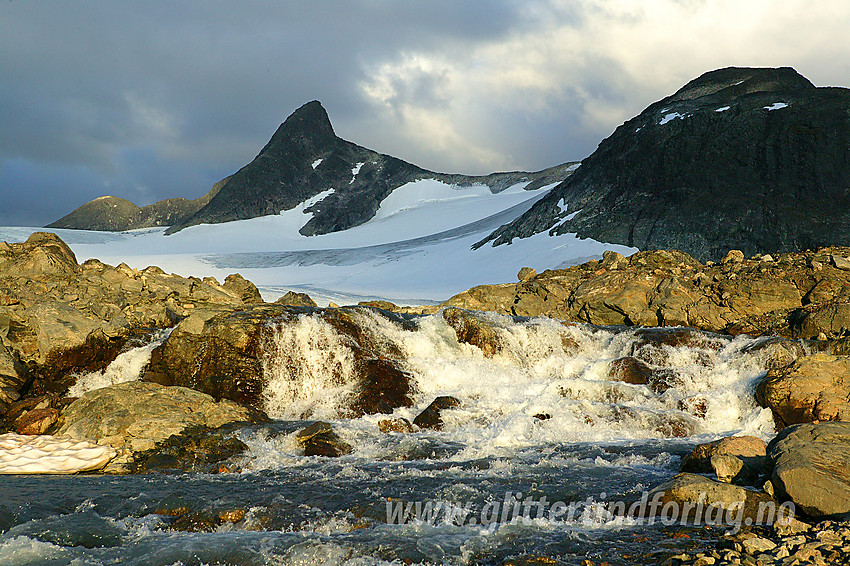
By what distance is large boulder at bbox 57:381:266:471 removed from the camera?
10.7 meters

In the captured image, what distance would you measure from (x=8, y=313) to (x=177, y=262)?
39209 mm

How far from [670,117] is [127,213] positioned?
4108 inches

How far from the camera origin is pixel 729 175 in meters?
36.9

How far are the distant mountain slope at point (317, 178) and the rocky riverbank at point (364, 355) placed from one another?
54229 millimetres

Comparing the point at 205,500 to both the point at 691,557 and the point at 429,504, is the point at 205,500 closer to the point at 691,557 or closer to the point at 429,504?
the point at 429,504

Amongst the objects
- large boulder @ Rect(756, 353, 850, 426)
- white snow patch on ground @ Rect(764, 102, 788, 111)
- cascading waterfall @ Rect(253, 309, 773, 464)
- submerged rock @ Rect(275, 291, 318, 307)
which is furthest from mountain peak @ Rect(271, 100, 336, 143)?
large boulder @ Rect(756, 353, 850, 426)

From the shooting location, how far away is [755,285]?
2150cm

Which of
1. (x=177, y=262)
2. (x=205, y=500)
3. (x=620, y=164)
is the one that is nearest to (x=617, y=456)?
(x=205, y=500)

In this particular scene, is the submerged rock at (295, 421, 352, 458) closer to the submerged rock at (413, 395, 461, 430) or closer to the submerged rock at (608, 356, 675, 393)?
the submerged rock at (413, 395, 461, 430)

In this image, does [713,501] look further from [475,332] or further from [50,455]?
[475,332]

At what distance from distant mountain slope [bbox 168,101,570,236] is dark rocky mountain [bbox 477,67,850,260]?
99.3 feet

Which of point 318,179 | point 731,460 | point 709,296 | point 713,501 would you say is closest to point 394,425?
point 731,460

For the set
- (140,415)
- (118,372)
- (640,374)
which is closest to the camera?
(140,415)

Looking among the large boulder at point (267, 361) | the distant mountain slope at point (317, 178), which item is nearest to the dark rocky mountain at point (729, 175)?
the large boulder at point (267, 361)
